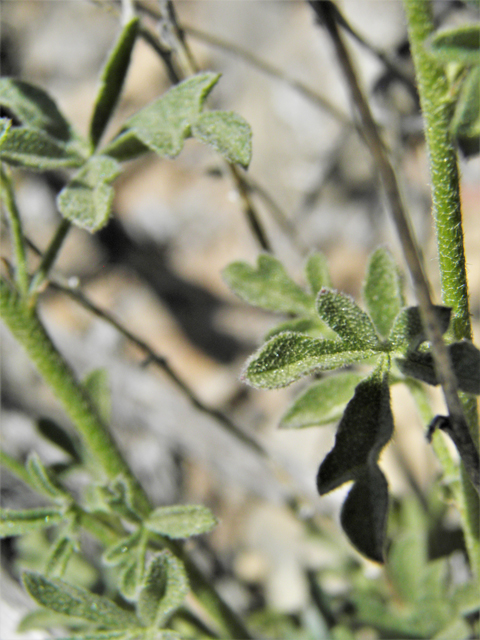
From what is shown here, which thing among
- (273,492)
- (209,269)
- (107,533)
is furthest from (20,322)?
(209,269)

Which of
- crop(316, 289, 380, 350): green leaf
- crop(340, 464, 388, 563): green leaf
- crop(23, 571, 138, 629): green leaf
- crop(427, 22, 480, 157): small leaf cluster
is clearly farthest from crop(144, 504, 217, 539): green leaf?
crop(427, 22, 480, 157): small leaf cluster

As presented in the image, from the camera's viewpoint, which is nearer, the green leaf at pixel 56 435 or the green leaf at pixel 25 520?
the green leaf at pixel 25 520

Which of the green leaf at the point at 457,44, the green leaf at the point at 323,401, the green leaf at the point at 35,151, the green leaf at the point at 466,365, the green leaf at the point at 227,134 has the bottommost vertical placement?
the green leaf at the point at 323,401

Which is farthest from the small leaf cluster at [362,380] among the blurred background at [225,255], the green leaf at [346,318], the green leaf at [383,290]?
the blurred background at [225,255]

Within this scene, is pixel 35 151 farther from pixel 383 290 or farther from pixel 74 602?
pixel 74 602

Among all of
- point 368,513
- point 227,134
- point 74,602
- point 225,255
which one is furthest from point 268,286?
point 225,255

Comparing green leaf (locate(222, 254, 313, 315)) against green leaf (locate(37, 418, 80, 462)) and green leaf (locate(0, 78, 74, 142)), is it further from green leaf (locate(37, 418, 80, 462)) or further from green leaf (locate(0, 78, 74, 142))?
green leaf (locate(37, 418, 80, 462))

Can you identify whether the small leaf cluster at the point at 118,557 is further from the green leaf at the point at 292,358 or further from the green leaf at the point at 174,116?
the green leaf at the point at 174,116

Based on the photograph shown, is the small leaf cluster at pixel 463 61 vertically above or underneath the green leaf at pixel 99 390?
above
